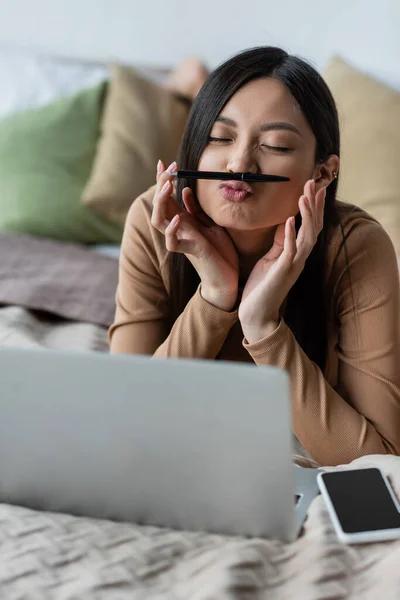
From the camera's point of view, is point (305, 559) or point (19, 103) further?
point (19, 103)

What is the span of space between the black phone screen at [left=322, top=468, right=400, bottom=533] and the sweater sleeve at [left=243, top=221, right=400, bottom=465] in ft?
0.73

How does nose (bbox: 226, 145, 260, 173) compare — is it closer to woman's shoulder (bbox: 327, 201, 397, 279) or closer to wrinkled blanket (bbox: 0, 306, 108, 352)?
woman's shoulder (bbox: 327, 201, 397, 279)

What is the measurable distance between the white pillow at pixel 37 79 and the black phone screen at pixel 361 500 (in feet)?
5.69

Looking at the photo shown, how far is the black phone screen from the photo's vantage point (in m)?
0.83

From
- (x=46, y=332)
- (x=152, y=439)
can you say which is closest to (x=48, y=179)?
(x=46, y=332)

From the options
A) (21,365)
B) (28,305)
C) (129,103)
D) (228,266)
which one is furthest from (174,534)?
(129,103)

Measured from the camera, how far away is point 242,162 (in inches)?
42.3

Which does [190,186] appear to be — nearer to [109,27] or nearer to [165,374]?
[165,374]

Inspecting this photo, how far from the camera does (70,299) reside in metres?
1.75

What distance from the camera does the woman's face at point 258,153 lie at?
1.09 m

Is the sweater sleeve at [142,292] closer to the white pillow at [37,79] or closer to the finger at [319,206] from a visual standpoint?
the finger at [319,206]

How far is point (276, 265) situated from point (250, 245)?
12 centimetres

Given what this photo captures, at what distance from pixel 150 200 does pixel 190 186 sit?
13 centimetres

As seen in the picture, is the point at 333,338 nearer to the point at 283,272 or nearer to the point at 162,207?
the point at 283,272
